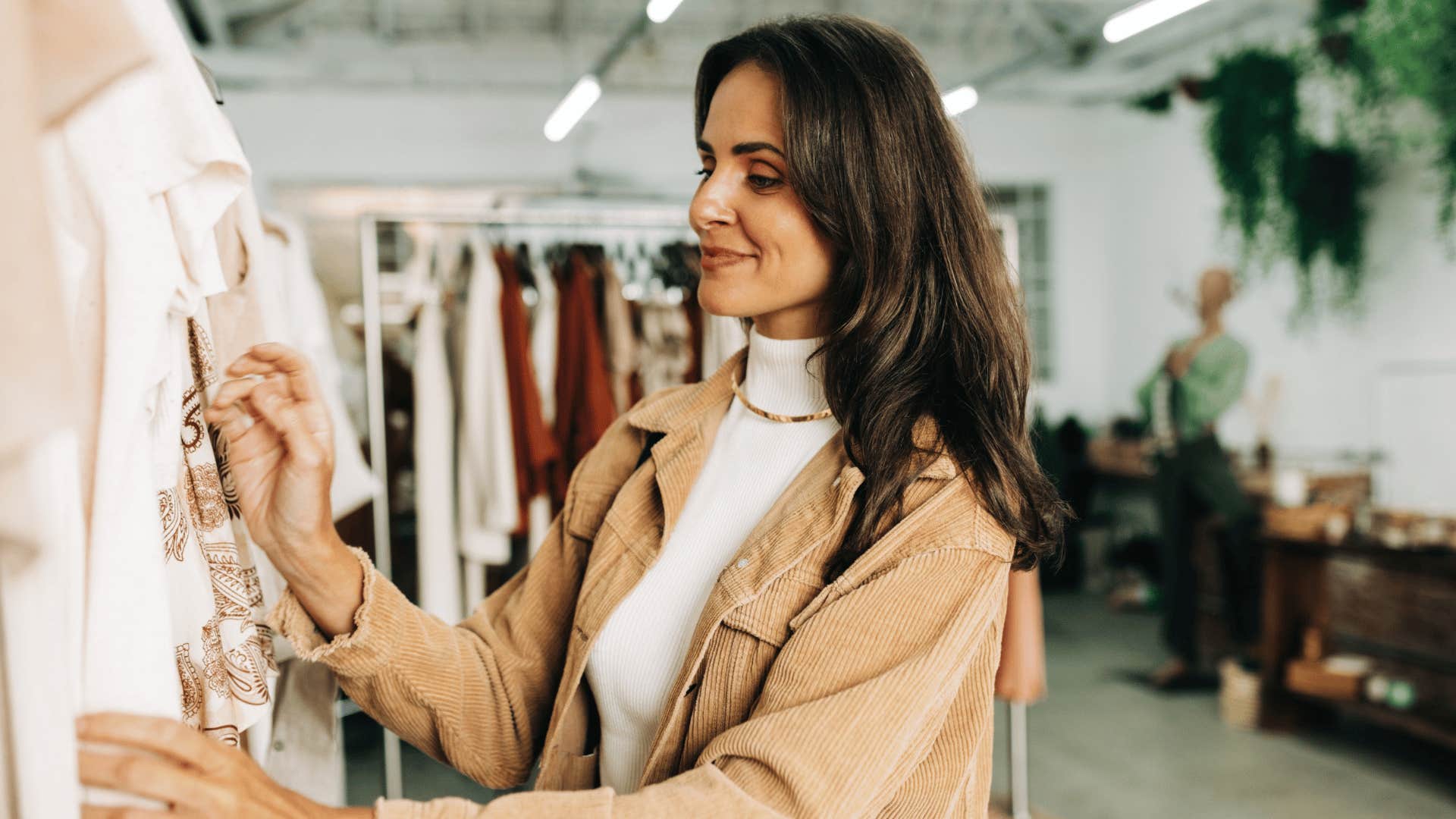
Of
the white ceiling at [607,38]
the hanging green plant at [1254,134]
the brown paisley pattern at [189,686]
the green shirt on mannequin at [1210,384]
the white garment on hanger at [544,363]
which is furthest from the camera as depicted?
the white ceiling at [607,38]

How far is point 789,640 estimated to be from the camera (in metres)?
1.08

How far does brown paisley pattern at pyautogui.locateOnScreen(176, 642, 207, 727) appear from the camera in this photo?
1030 millimetres

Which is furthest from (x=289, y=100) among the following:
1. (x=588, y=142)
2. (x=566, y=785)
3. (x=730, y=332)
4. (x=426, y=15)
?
(x=566, y=785)

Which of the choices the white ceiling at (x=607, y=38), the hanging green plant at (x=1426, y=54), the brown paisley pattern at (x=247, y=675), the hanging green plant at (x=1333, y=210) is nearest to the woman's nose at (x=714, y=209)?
the brown paisley pattern at (x=247, y=675)

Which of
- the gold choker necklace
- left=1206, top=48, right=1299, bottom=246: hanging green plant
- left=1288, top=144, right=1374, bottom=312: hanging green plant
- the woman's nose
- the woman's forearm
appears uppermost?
left=1206, top=48, right=1299, bottom=246: hanging green plant

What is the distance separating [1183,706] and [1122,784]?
1.23 meters

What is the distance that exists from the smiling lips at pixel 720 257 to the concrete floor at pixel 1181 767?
114 inches

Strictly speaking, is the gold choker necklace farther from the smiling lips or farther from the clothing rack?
the clothing rack

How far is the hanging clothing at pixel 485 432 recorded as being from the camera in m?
3.33

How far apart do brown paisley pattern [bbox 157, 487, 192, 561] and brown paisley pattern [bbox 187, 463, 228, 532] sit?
4 centimetres

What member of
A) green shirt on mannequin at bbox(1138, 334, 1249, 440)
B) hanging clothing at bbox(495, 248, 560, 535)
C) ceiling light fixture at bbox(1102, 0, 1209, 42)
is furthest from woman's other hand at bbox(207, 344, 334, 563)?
green shirt on mannequin at bbox(1138, 334, 1249, 440)

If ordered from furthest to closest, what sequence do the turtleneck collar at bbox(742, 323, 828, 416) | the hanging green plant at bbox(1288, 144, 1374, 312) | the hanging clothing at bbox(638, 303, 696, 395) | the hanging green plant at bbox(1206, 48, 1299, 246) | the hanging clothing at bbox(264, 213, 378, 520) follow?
the hanging green plant at bbox(1206, 48, 1299, 246), the hanging green plant at bbox(1288, 144, 1374, 312), the hanging clothing at bbox(638, 303, 696, 395), the hanging clothing at bbox(264, 213, 378, 520), the turtleneck collar at bbox(742, 323, 828, 416)

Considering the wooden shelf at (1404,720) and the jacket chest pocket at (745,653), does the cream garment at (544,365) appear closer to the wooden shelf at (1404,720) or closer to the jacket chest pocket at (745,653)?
the jacket chest pocket at (745,653)

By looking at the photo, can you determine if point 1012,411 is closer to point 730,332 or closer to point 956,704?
point 956,704
